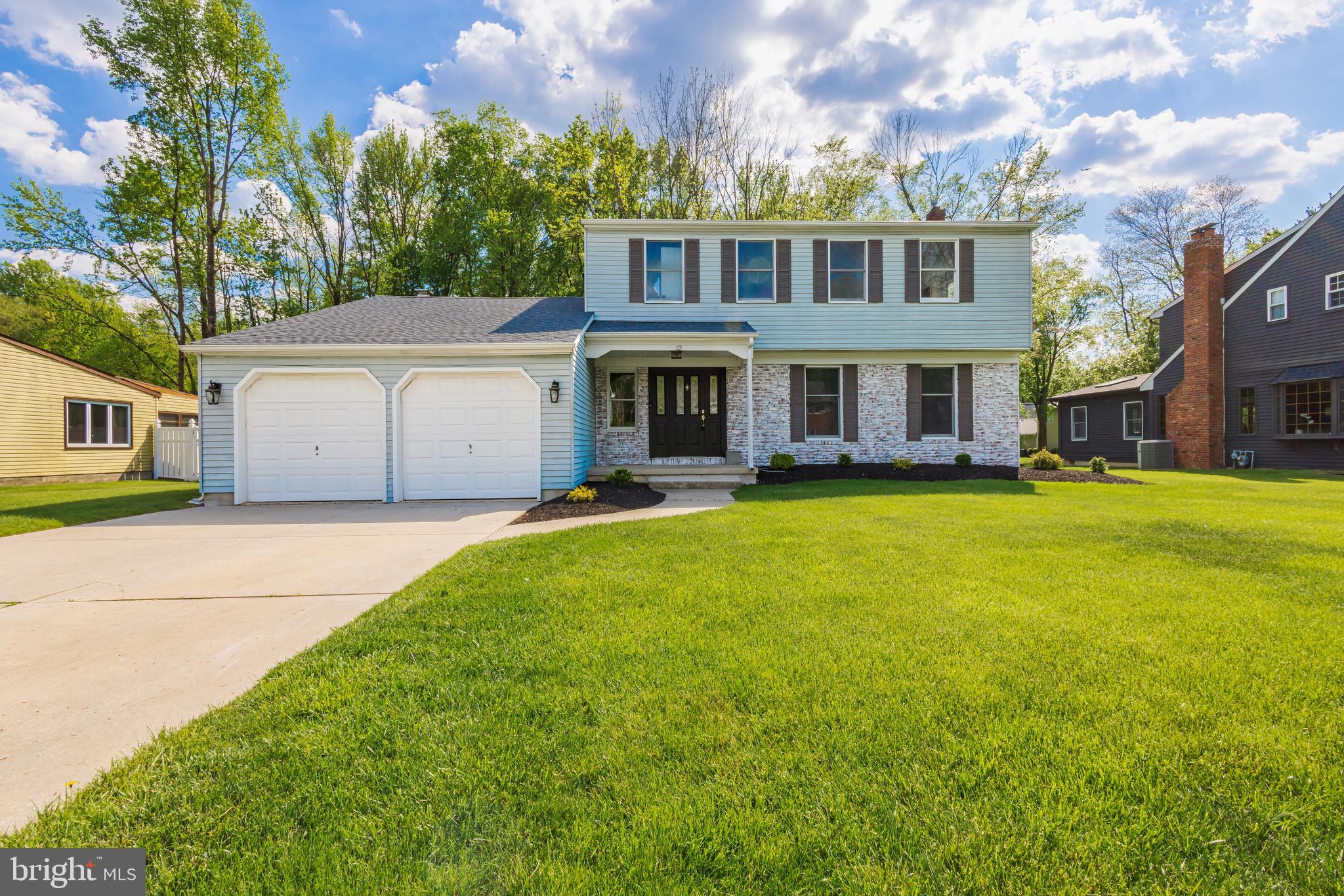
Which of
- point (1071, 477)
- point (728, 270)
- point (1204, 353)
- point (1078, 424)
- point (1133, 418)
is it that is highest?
point (728, 270)

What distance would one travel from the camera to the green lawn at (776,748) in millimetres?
1446

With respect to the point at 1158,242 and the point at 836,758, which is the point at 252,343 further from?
the point at 1158,242

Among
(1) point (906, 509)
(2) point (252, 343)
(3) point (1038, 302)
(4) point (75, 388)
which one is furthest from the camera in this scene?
(3) point (1038, 302)

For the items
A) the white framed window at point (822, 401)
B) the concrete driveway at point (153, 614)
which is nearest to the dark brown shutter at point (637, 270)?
the white framed window at point (822, 401)

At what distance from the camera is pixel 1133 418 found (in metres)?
18.1

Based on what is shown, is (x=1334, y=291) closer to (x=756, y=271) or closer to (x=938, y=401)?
(x=938, y=401)

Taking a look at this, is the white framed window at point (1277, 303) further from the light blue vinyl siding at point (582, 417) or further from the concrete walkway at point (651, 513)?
the light blue vinyl siding at point (582, 417)

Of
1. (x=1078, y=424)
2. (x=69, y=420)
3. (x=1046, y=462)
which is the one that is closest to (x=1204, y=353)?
(x=1078, y=424)

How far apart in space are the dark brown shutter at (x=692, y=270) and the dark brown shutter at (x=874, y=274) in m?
4.04

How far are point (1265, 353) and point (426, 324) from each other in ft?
70.6

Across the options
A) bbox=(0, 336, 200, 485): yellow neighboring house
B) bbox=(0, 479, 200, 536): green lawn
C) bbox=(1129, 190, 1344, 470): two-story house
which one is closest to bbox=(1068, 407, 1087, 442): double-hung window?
bbox=(1129, 190, 1344, 470): two-story house

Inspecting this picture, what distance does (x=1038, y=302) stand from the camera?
2206 centimetres

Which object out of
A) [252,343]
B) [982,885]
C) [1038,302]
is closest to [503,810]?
[982,885]

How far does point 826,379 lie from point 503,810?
39.0 feet
